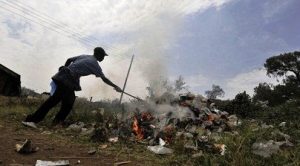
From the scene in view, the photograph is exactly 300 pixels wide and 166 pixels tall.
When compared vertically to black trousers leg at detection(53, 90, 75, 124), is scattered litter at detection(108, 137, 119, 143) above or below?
below

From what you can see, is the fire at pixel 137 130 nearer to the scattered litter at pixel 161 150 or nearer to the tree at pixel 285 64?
the scattered litter at pixel 161 150

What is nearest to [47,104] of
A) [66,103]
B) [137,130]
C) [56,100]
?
[56,100]

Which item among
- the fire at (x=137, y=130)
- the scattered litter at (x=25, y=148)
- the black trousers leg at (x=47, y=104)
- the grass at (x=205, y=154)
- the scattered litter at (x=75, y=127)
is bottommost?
the grass at (x=205, y=154)

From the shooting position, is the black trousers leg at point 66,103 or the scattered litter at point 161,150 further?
the black trousers leg at point 66,103

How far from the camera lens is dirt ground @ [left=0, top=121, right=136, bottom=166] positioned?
16.6 ft

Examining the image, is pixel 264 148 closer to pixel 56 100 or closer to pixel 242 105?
pixel 56 100

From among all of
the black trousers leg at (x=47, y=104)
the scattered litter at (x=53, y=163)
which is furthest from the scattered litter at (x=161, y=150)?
the black trousers leg at (x=47, y=104)

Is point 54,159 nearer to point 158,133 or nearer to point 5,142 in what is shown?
point 5,142

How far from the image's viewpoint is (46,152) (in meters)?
5.57

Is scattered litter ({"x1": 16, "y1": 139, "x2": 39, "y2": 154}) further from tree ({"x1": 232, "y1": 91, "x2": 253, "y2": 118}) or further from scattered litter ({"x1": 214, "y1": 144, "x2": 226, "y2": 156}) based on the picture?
tree ({"x1": 232, "y1": 91, "x2": 253, "y2": 118})

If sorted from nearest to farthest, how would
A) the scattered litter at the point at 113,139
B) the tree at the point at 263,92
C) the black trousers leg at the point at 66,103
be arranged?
the scattered litter at the point at 113,139 → the black trousers leg at the point at 66,103 → the tree at the point at 263,92

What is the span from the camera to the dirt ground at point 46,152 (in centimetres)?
506

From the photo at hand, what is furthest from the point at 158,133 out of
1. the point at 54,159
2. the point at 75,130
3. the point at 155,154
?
the point at 54,159

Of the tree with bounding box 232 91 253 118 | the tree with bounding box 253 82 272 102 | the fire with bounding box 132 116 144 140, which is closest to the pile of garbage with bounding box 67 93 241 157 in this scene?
the fire with bounding box 132 116 144 140
